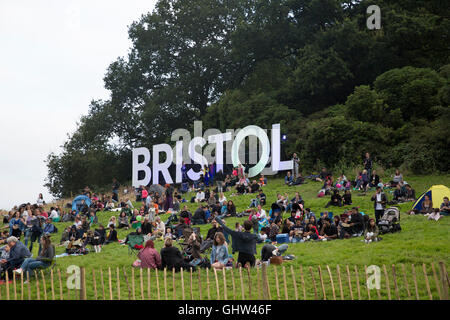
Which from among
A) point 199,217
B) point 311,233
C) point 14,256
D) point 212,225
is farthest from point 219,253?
point 199,217

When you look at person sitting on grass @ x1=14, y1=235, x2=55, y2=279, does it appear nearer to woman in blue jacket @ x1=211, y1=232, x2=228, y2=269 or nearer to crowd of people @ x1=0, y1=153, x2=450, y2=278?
crowd of people @ x1=0, y1=153, x2=450, y2=278

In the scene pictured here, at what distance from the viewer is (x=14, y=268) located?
13.0m

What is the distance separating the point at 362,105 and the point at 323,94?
25.4ft

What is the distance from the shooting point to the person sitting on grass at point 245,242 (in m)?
11.8

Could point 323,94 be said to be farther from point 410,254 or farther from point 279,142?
point 410,254

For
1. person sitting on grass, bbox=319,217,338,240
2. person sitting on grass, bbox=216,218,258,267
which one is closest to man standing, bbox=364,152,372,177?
person sitting on grass, bbox=319,217,338,240

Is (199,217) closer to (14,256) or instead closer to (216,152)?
(14,256)

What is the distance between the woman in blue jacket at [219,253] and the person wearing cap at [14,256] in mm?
4941

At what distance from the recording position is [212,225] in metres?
18.6

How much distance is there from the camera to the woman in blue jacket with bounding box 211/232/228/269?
1280 cm

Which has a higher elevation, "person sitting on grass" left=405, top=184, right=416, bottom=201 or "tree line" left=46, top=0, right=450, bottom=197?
"tree line" left=46, top=0, right=450, bottom=197

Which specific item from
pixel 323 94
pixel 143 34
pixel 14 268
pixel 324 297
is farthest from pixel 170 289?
pixel 143 34

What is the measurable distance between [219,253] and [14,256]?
5.38 m

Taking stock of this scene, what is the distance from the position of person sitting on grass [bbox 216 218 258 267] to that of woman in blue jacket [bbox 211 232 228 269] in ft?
2.43
